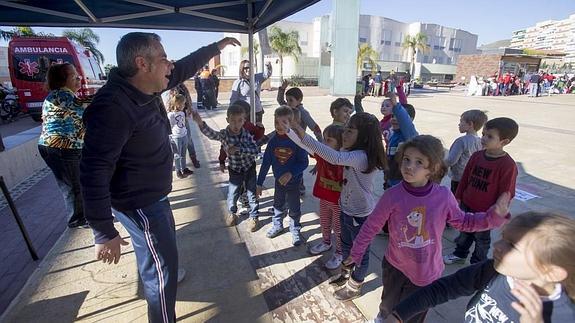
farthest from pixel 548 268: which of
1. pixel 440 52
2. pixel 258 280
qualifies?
pixel 440 52

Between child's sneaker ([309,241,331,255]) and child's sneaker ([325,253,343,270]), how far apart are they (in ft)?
0.71

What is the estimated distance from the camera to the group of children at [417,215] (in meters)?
0.98

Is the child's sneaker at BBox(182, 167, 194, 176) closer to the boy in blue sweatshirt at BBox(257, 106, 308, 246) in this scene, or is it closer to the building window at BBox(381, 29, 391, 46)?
the boy in blue sweatshirt at BBox(257, 106, 308, 246)

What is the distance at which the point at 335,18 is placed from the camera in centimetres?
2162

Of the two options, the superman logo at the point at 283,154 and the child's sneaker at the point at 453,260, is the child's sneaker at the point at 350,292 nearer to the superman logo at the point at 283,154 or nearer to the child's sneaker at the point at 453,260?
the child's sneaker at the point at 453,260

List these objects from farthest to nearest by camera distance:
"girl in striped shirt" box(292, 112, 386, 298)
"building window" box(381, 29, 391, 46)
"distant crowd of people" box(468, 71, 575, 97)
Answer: "building window" box(381, 29, 391, 46) < "distant crowd of people" box(468, 71, 575, 97) < "girl in striped shirt" box(292, 112, 386, 298)

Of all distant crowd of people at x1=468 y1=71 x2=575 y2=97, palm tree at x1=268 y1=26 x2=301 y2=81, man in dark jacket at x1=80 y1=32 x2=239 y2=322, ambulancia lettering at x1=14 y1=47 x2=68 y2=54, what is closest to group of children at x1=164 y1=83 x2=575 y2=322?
man in dark jacket at x1=80 y1=32 x2=239 y2=322

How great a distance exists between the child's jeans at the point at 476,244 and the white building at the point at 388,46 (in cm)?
3728

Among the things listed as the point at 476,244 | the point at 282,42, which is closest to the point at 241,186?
the point at 476,244

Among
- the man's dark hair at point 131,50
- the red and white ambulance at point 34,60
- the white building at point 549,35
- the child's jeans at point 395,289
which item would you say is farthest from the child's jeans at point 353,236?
the white building at point 549,35

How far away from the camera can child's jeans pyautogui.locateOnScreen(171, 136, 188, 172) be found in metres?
5.02

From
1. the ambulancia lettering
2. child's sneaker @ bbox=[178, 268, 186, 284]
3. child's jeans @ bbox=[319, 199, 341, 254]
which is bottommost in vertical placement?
child's sneaker @ bbox=[178, 268, 186, 284]

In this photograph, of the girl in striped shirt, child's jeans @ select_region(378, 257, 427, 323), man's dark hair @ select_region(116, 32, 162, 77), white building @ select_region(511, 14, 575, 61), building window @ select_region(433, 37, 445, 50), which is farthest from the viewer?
white building @ select_region(511, 14, 575, 61)

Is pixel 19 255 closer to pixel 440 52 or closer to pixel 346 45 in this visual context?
pixel 346 45
